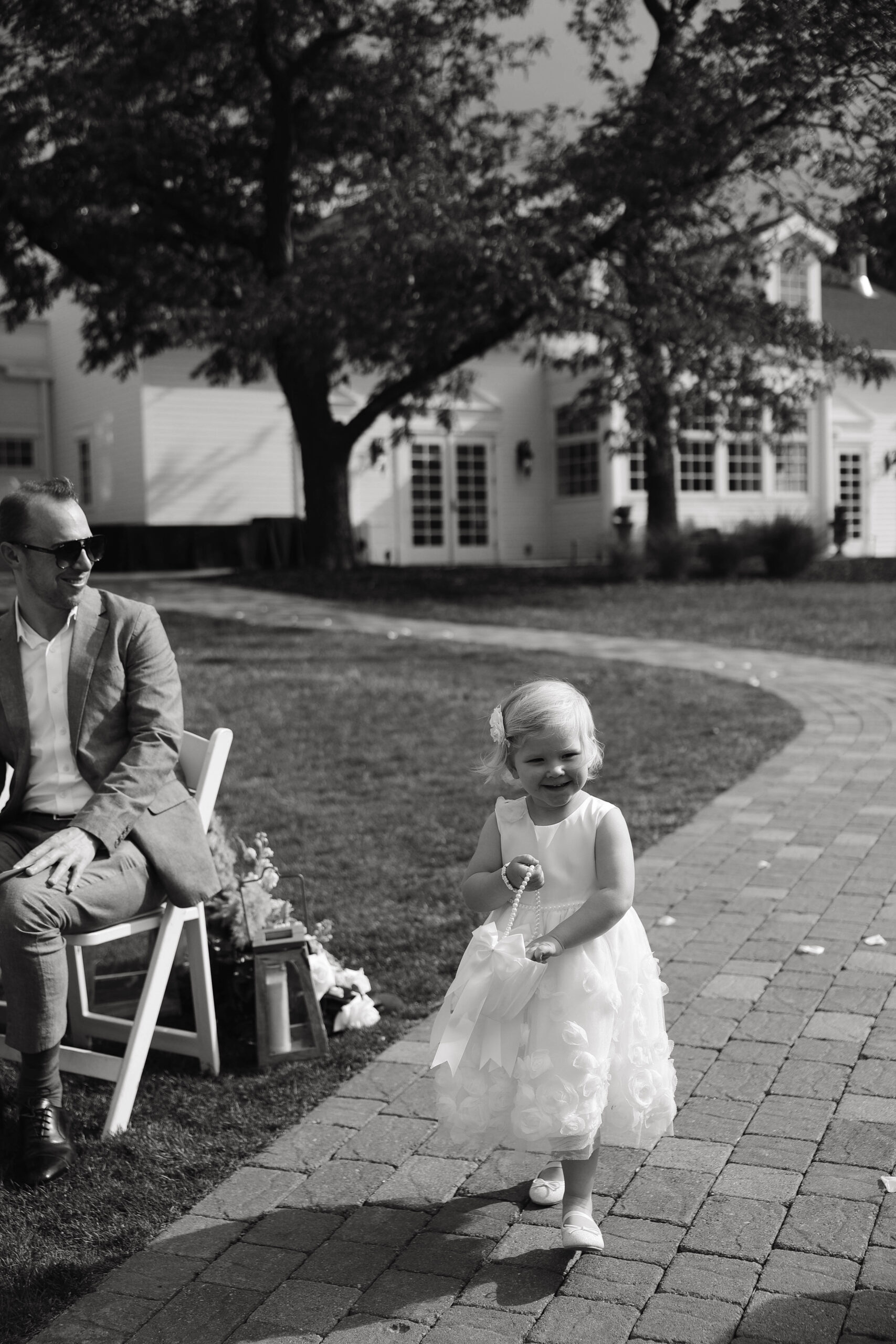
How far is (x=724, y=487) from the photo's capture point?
1140 inches

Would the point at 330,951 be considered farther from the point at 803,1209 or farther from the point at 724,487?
the point at 724,487

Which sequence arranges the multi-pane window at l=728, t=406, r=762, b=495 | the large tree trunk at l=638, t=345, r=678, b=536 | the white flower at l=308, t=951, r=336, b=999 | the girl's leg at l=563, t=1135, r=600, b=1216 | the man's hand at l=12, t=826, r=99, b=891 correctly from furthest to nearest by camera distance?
the multi-pane window at l=728, t=406, r=762, b=495 → the large tree trunk at l=638, t=345, r=678, b=536 → the white flower at l=308, t=951, r=336, b=999 → the man's hand at l=12, t=826, r=99, b=891 → the girl's leg at l=563, t=1135, r=600, b=1216

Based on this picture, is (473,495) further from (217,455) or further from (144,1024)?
(144,1024)

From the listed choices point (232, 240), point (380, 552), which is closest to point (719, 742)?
point (232, 240)

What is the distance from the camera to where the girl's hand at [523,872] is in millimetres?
2699

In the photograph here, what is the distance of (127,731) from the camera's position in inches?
147

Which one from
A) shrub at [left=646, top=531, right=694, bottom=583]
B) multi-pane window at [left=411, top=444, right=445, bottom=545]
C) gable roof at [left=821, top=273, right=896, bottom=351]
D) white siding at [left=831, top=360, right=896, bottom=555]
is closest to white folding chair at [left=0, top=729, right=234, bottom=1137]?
shrub at [left=646, top=531, right=694, bottom=583]

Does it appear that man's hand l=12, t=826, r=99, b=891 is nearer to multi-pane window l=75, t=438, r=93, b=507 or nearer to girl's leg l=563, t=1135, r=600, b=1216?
girl's leg l=563, t=1135, r=600, b=1216

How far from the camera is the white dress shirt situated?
3.65 m

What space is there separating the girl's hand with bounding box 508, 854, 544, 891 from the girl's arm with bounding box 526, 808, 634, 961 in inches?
3.8

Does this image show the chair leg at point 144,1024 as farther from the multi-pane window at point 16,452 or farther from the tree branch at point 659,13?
the multi-pane window at point 16,452

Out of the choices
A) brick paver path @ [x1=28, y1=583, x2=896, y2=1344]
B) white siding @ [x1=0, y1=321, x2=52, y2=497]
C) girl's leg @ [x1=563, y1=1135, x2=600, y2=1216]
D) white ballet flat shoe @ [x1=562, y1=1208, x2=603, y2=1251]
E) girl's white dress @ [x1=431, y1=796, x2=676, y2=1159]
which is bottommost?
brick paver path @ [x1=28, y1=583, x2=896, y2=1344]

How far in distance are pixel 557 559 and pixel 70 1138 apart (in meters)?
26.2

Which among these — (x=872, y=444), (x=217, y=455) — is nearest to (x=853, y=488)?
(x=872, y=444)
